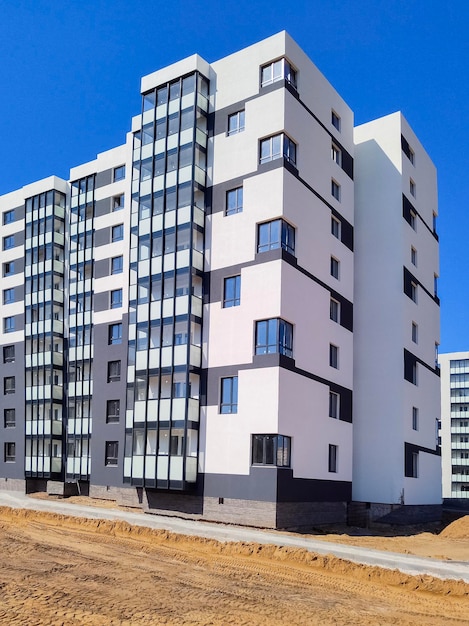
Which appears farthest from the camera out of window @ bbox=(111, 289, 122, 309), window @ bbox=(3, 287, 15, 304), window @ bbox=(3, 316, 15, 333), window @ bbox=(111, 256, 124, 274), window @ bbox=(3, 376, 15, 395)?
window @ bbox=(3, 287, 15, 304)

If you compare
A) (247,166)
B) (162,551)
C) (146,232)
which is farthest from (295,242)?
(162,551)

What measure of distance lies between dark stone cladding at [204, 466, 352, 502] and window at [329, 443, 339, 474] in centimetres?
187

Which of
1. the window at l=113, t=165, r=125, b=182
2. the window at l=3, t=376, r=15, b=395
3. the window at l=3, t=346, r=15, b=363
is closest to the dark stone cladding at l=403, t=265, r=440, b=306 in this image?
the window at l=113, t=165, r=125, b=182

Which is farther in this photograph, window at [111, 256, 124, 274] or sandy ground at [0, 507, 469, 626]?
window at [111, 256, 124, 274]

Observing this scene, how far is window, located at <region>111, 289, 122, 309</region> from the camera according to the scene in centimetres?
4262

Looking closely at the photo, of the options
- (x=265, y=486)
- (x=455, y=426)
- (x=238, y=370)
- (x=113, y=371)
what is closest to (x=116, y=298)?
(x=113, y=371)

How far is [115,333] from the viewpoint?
42.6 meters

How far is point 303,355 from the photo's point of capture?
32.1 m

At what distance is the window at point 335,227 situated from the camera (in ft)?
121

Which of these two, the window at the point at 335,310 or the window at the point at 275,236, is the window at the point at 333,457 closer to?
the window at the point at 335,310

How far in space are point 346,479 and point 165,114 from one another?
2194 centimetres

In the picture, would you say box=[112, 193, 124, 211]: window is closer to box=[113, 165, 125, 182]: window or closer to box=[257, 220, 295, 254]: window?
box=[113, 165, 125, 182]: window

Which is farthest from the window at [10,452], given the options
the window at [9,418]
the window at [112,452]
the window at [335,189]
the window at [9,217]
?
the window at [335,189]

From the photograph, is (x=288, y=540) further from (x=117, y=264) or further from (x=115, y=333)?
(x=117, y=264)
